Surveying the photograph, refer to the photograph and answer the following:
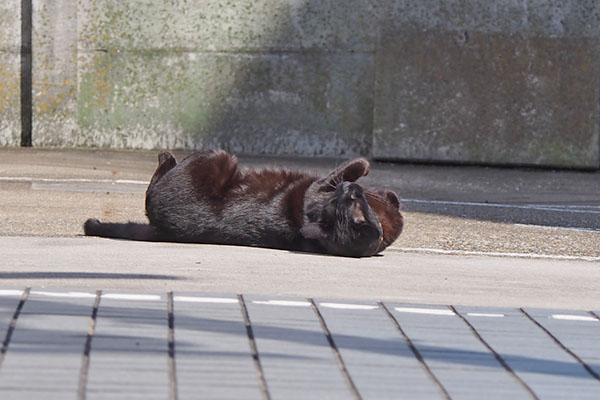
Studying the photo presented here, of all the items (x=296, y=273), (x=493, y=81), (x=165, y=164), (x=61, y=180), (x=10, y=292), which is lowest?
(x=61, y=180)

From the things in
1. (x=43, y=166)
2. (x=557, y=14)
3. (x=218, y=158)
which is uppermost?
(x=557, y=14)

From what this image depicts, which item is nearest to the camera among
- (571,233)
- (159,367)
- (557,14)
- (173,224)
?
(159,367)

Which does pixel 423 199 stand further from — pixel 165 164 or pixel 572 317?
pixel 572 317

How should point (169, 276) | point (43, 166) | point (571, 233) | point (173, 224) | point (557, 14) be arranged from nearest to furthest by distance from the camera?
point (169, 276)
point (173, 224)
point (571, 233)
point (43, 166)
point (557, 14)

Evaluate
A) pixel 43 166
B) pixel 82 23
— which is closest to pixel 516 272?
pixel 43 166

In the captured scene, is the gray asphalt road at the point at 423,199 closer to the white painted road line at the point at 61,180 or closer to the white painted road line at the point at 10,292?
the white painted road line at the point at 61,180

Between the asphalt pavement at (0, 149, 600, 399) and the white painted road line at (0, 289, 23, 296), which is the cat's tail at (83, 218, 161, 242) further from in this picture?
the white painted road line at (0, 289, 23, 296)

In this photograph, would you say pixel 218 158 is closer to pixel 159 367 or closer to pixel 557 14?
pixel 159 367

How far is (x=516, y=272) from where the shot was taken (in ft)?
15.7

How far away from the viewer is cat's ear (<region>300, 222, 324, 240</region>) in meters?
5.06

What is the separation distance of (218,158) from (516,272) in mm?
1714

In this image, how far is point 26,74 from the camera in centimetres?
1138

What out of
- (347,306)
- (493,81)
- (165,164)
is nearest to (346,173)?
(165,164)

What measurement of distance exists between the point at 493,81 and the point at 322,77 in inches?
72.5
